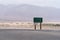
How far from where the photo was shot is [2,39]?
1439 centimetres

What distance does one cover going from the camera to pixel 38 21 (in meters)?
25.4

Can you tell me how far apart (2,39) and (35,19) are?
1131cm

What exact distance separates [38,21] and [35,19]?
1.56 ft

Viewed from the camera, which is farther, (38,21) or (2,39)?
(38,21)

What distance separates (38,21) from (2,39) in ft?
37.6

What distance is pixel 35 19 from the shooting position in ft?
82.9

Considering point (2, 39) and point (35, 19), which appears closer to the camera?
point (2, 39)

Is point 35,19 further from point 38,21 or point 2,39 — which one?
point 2,39

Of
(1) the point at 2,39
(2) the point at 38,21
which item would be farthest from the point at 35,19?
(1) the point at 2,39
